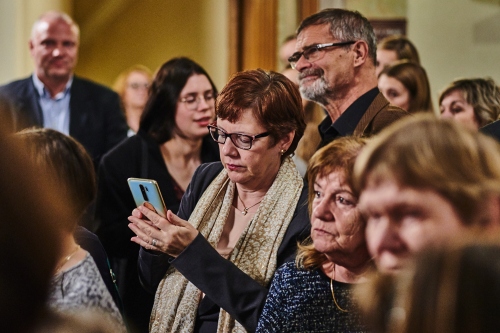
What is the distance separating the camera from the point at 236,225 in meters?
2.60

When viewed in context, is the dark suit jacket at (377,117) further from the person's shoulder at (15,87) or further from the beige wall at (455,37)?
the beige wall at (455,37)

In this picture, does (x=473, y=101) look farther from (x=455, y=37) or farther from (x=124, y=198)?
(x=455, y=37)

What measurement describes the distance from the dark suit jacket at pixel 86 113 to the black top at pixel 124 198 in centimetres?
78

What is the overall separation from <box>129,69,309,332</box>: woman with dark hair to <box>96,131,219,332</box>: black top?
22.5 inches

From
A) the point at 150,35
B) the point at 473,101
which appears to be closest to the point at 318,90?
the point at 473,101

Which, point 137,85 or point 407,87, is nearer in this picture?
point 407,87

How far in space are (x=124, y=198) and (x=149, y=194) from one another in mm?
1003

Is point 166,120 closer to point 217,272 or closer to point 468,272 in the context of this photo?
point 217,272

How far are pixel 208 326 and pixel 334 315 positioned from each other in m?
0.61

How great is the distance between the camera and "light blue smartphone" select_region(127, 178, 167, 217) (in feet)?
7.83

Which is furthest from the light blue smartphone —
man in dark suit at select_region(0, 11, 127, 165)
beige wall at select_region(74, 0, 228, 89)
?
beige wall at select_region(74, 0, 228, 89)

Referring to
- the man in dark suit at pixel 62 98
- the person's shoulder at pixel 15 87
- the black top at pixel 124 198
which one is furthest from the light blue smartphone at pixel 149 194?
the person's shoulder at pixel 15 87

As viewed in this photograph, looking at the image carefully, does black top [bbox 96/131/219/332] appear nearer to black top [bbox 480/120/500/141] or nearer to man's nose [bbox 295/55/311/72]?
man's nose [bbox 295/55/311/72]

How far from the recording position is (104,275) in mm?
2332
